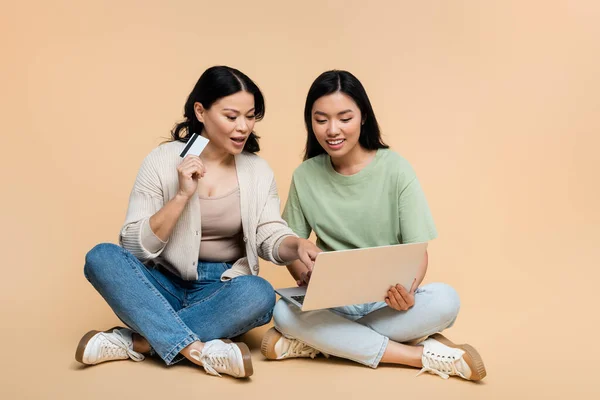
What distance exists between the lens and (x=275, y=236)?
283 centimetres

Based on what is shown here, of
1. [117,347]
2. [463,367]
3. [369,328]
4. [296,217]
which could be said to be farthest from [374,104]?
[117,347]

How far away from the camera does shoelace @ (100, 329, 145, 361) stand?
262 cm

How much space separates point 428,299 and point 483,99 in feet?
6.31

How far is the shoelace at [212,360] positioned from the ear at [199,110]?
2.87 ft

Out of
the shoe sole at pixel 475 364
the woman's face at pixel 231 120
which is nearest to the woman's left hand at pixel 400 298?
the shoe sole at pixel 475 364

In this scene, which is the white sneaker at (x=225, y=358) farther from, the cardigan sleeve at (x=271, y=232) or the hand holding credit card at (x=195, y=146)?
the hand holding credit card at (x=195, y=146)

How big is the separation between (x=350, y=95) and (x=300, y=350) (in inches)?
37.3

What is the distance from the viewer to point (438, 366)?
2.54 meters

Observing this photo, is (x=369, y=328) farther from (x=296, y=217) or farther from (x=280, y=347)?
(x=296, y=217)

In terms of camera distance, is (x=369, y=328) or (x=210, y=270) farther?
(x=210, y=270)

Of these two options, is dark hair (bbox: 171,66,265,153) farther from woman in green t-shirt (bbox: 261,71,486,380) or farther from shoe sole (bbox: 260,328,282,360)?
shoe sole (bbox: 260,328,282,360)

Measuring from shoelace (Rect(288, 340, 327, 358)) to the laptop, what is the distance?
0.70ft

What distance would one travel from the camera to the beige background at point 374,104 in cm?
377

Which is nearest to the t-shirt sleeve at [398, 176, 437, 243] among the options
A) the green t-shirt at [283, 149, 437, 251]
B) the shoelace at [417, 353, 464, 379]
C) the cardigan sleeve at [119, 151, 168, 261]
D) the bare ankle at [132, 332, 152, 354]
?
the green t-shirt at [283, 149, 437, 251]
